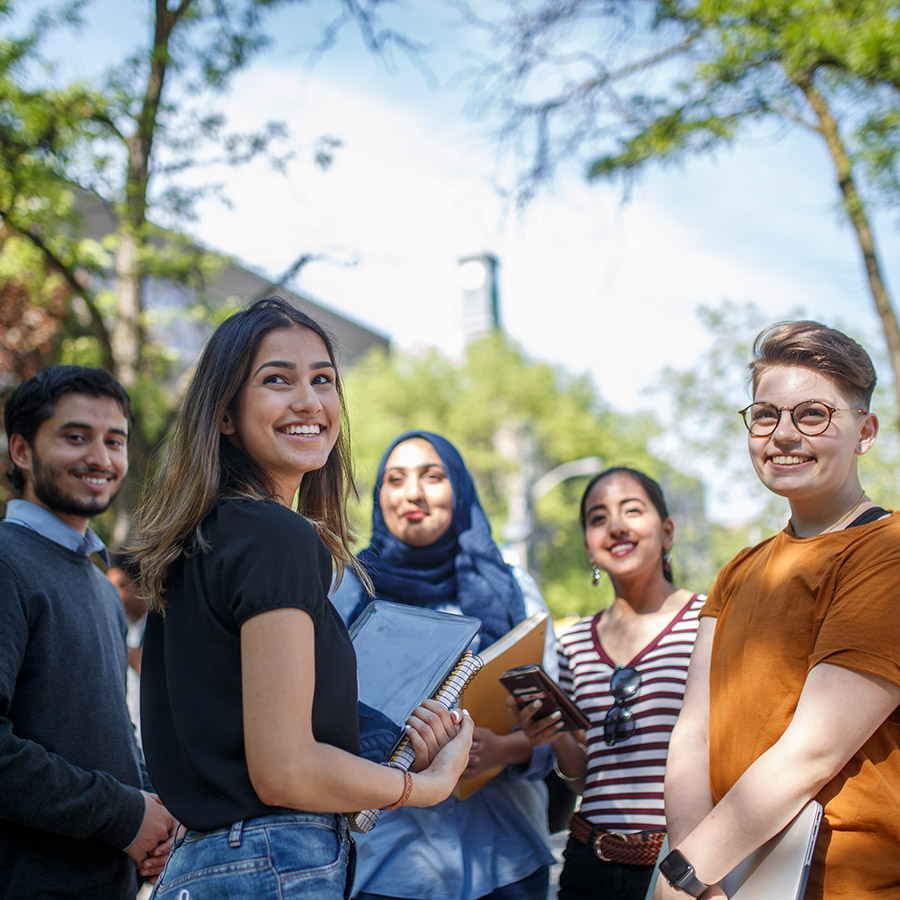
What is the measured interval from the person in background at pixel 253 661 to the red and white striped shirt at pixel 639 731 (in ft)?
3.69

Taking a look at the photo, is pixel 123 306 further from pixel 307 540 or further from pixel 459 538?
pixel 307 540

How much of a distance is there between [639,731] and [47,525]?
6.28 ft

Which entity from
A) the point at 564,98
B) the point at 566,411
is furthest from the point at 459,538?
the point at 566,411

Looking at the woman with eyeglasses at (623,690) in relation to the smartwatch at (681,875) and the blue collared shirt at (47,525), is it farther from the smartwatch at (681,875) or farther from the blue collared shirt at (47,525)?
the blue collared shirt at (47,525)

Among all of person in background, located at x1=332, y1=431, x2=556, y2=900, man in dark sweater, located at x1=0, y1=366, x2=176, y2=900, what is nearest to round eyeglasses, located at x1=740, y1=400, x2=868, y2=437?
person in background, located at x1=332, y1=431, x2=556, y2=900

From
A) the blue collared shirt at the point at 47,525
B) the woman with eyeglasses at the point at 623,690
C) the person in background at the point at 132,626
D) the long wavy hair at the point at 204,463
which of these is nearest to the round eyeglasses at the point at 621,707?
the woman with eyeglasses at the point at 623,690

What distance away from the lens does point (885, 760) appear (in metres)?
1.81

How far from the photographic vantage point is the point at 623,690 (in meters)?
2.88

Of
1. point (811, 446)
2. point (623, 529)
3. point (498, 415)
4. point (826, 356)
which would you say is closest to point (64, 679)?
point (623, 529)

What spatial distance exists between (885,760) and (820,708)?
18 centimetres

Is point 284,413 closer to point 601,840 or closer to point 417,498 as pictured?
point 417,498

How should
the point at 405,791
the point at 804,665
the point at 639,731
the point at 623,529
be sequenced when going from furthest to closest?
the point at 623,529 → the point at 639,731 → the point at 804,665 → the point at 405,791

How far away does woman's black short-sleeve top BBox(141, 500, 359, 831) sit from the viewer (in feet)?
5.05

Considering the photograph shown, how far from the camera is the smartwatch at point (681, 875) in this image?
185 centimetres
